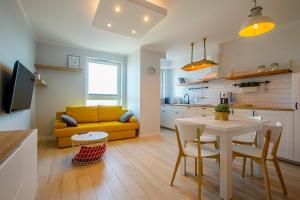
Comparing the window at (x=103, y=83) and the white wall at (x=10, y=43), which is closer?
the white wall at (x=10, y=43)

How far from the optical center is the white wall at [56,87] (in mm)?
3955

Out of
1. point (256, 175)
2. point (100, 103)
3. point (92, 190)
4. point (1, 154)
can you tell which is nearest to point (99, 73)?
point (100, 103)

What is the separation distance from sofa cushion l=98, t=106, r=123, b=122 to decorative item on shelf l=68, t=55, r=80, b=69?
1.37 metres

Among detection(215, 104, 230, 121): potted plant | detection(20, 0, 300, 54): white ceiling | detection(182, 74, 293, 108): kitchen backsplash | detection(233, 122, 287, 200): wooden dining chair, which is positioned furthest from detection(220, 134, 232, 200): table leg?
detection(182, 74, 293, 108): kitchen backsplash

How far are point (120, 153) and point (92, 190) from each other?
1.22 meters

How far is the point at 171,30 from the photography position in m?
3.21

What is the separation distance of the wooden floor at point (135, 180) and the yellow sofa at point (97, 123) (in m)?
0.56

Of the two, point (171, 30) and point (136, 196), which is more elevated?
point (171, 30)

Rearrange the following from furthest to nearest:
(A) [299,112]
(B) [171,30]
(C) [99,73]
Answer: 1. (C) [99,73]
2. (B) [171,30]
3. (A) [299,112]

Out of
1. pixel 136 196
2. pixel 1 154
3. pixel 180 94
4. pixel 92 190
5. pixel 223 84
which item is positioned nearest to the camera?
pixel 1 154

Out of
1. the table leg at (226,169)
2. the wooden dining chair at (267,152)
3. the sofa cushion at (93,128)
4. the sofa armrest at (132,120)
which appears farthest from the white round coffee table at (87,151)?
the wooden dining chair at (267,152)

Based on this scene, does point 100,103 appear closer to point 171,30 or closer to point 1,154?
point 171,30

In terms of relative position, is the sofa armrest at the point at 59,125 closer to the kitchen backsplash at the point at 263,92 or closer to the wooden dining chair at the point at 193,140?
the wooden dining chair at the point at 193,140

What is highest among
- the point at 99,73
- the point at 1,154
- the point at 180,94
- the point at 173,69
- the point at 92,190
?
the point at 173,69
